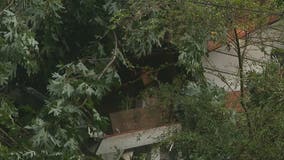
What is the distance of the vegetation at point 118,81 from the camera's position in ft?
22.6

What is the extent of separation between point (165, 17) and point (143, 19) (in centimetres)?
40

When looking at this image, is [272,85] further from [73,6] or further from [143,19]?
[73,6]

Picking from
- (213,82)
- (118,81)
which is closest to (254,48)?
(213,82)

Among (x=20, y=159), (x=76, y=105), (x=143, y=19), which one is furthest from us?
(x=143, y=19)

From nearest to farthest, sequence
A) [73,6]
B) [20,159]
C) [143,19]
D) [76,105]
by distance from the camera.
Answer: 1. [20,159]
2. [76,105]
3. [143,19]
4. [73,6]

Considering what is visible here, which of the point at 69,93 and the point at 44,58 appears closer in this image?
the point at 69,93

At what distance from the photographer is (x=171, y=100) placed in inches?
306

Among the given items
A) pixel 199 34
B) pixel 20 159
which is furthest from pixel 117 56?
pixel 20 159

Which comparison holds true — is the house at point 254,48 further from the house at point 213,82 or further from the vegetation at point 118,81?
the vegetation at point 118,81

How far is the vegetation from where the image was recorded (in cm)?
690

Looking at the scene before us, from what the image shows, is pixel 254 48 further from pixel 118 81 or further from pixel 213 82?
pixel 118 81

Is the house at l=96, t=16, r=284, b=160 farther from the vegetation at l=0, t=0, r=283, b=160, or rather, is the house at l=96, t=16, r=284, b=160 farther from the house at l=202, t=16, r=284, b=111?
the vegetation at l=0, t=0, r=283, b=160

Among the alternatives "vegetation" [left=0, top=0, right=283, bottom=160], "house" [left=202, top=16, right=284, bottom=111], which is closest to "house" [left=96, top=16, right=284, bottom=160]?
"house" [left=202, top=16, right=284, bottom=111]

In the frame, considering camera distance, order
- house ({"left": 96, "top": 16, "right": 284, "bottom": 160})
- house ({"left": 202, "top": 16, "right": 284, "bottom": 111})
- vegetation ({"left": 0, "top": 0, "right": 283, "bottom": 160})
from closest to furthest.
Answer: vegetation ({"left": 0, "top": 0, "right": 283, "bottom": 160}) < house ({"left": 202, "top": 16, "right": 284, "bottom": 111}) < house ({"left": 96, "top": 16, "right": 284, "bottom": 160})
